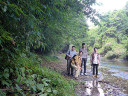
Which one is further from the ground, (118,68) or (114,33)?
(114,33)

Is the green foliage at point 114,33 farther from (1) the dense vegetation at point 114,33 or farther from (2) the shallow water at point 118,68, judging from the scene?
(2) the shallow water at point 118,68

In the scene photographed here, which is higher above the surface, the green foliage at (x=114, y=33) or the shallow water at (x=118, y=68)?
the green foliage at (x=114, y=33)

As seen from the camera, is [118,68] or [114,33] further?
[114,33]

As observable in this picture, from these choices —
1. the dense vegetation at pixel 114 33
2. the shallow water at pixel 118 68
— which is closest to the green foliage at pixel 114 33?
the dense vegetation at pixel 114 33

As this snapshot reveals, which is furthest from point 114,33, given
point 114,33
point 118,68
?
point 118,68

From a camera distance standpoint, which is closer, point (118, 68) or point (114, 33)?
point (118, 68)

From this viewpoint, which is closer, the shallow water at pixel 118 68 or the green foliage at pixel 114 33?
the shallow water at pixel 118 68

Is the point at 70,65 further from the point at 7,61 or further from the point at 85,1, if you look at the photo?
the point at 85,1

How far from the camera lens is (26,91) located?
3121 millimetres

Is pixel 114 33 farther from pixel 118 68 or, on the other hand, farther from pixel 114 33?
pixel 118 68

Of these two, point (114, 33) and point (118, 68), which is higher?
point (114, 33)

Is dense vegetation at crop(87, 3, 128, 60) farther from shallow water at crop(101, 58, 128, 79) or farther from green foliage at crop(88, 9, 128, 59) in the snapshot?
shallow water at crop(101, 58, 128, 79)

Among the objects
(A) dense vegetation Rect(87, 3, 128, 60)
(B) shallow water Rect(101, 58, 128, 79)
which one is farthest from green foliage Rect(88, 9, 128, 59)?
(B) shallow water Rect(101, 58, 128, 79)

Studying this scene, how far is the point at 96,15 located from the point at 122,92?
8898 millimetres
